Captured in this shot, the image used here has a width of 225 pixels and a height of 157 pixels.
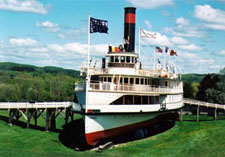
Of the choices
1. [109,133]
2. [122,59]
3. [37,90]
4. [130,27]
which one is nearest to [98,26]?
[122,59]

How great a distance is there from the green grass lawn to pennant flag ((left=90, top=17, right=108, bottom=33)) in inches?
425

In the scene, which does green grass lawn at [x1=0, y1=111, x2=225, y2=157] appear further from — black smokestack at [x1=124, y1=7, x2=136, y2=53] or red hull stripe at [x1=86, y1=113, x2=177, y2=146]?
black smokestack at [x1=124, y1=7, x2=136, y2=53]

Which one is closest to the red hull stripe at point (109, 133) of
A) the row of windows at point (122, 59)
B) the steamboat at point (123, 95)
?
the steamboat at point (123, 95)

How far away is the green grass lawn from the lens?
118ft

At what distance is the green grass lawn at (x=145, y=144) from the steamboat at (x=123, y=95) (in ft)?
6.42

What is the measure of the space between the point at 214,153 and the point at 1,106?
25995 mm

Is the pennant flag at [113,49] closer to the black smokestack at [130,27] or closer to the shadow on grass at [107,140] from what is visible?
the black smokestack at [130,27]

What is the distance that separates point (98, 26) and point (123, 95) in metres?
6.83

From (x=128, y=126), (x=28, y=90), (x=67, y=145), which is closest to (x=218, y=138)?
(x=128, y=126)

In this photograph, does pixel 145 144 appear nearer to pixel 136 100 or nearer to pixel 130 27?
pixel 136 100

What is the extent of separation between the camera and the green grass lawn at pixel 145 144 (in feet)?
118

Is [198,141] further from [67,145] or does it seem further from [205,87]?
[205,87]

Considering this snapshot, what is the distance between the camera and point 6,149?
37.2 m

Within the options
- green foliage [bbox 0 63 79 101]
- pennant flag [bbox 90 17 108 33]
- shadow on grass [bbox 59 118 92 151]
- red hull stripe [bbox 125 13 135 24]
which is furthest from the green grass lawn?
green foliage [bbox 0 63 79 101]
